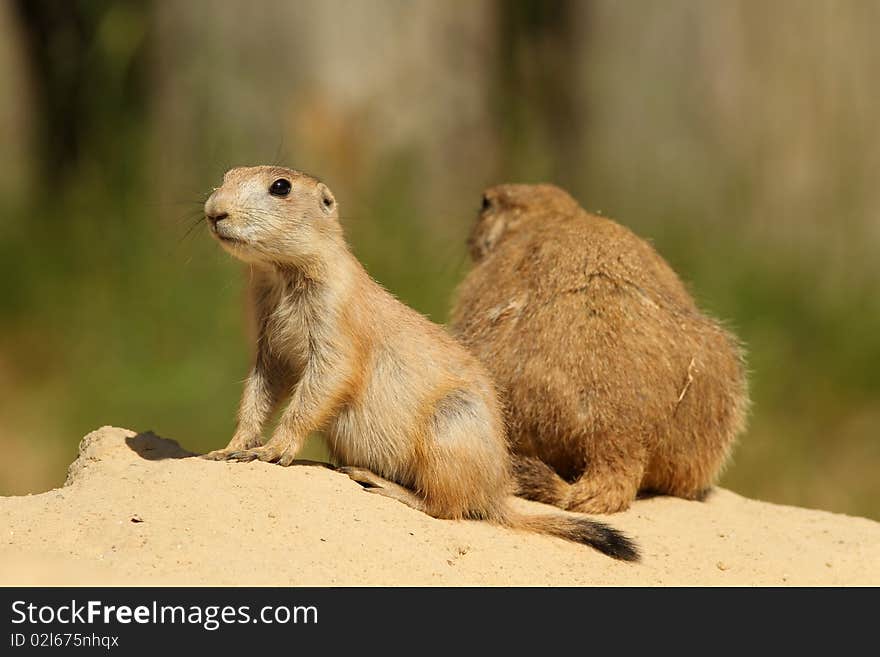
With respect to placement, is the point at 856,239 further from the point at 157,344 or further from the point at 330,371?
the point at 330,371

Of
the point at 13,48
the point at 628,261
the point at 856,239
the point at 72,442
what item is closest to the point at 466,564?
the point at 628,261

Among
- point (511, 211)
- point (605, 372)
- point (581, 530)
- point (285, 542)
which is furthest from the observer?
point (511, 211)

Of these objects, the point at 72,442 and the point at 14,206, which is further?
the point at 14,206

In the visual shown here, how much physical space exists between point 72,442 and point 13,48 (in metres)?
4.60

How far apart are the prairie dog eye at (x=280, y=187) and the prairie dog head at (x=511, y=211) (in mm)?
2380

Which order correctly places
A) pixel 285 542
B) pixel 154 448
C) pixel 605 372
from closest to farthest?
1. pixel 285 542
2. pixel 154 448
3. pixel 605 372

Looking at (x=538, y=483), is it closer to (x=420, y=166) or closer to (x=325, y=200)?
(x=325, y=200)

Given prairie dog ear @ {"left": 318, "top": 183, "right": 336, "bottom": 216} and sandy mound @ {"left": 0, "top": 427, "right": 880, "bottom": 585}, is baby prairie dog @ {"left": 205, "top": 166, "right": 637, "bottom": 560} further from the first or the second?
sandy mound @ {"left": 0, "top": 427, "right": 880, "bottom": 585}

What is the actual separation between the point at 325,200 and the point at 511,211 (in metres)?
2.34

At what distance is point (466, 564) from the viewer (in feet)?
17.5

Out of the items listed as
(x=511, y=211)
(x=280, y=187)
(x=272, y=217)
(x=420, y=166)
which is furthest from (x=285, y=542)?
(x=420, y=166)

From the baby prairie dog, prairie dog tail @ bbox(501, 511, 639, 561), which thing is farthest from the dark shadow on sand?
prairie dog tail @ bbox(501, 511, 639, 561)

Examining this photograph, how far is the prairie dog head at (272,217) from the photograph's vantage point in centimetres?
561

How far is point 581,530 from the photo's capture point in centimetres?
592
